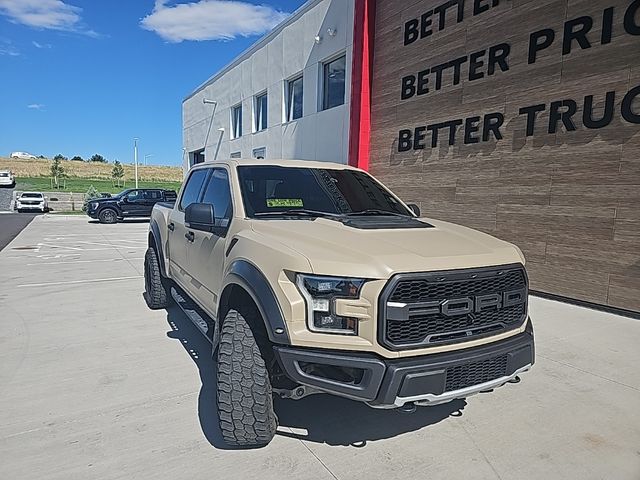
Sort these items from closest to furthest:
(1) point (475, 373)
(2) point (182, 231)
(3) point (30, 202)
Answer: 1. (1) point (475, 373)
2. (2) point (182, 231)
3. (3) point (30, 202)

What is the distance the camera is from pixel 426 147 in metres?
8.90

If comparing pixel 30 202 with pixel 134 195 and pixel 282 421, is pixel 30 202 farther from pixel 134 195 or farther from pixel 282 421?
pixel 282 421

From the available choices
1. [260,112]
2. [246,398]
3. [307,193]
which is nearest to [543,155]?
[307,193]

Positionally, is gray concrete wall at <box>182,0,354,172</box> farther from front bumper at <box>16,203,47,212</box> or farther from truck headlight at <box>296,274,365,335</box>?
front bumper at <box>16,203,47,212</box>

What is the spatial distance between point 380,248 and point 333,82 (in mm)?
11011

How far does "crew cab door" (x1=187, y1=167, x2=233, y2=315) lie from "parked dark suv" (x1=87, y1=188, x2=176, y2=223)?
16.6 metres

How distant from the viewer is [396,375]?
2.22 m

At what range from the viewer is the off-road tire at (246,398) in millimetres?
2543

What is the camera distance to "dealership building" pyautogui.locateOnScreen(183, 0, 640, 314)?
5836 millimetres

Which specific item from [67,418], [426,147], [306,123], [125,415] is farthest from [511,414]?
[306,123]

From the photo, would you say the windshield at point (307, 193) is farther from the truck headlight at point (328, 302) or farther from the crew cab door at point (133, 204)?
the crew cab door at point (133, 204)

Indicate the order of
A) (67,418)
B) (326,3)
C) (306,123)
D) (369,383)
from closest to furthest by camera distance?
1. (369,383)
2. (67,418)
3. (326,3)
4. (306,123)

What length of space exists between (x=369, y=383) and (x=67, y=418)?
2171 millimetres

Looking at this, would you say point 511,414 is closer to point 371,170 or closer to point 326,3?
point 371,170
